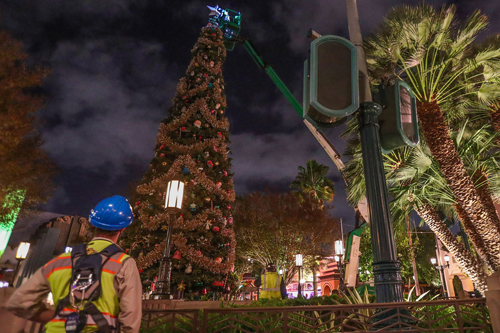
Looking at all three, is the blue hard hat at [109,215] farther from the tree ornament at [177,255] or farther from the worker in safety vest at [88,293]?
the tree ornament at [177,255]

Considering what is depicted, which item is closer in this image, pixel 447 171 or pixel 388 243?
pixel 388 243

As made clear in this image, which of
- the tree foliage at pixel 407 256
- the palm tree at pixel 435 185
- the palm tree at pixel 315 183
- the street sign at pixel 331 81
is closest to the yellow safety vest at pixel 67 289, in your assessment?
the street sign at pixel 331 81

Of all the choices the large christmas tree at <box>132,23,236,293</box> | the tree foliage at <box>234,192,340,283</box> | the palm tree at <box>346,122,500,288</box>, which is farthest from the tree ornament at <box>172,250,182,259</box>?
the tree foliage at <box>234,192,340,283</box>

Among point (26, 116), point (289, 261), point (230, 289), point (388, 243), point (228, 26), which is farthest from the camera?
point (289, 261)

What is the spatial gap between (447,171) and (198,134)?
8.75m

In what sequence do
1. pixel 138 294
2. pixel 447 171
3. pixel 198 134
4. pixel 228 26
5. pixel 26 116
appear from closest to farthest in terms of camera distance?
1. pixel 138 294
2. pixel 447 171
3. pixel 198 134
4. pixel 26 116
5. pixel 228 26

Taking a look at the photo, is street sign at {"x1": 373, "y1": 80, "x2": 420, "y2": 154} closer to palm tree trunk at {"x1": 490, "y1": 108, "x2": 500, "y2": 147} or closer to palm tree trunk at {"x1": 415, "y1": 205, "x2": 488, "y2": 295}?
palm tree trunk at {"x1": 415, "y1": 205, "x2": 488, "y2": 295}

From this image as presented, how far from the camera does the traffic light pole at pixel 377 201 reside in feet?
9.32

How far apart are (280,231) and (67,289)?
2234cm

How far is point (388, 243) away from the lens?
9.55ft

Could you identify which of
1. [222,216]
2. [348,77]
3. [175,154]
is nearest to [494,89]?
[348,77]

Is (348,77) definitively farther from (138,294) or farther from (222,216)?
(222,216)

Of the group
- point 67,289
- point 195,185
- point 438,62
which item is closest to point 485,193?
point 438,62

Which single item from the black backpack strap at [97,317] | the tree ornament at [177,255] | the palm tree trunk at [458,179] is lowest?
the black backpack strap at [97,317]
